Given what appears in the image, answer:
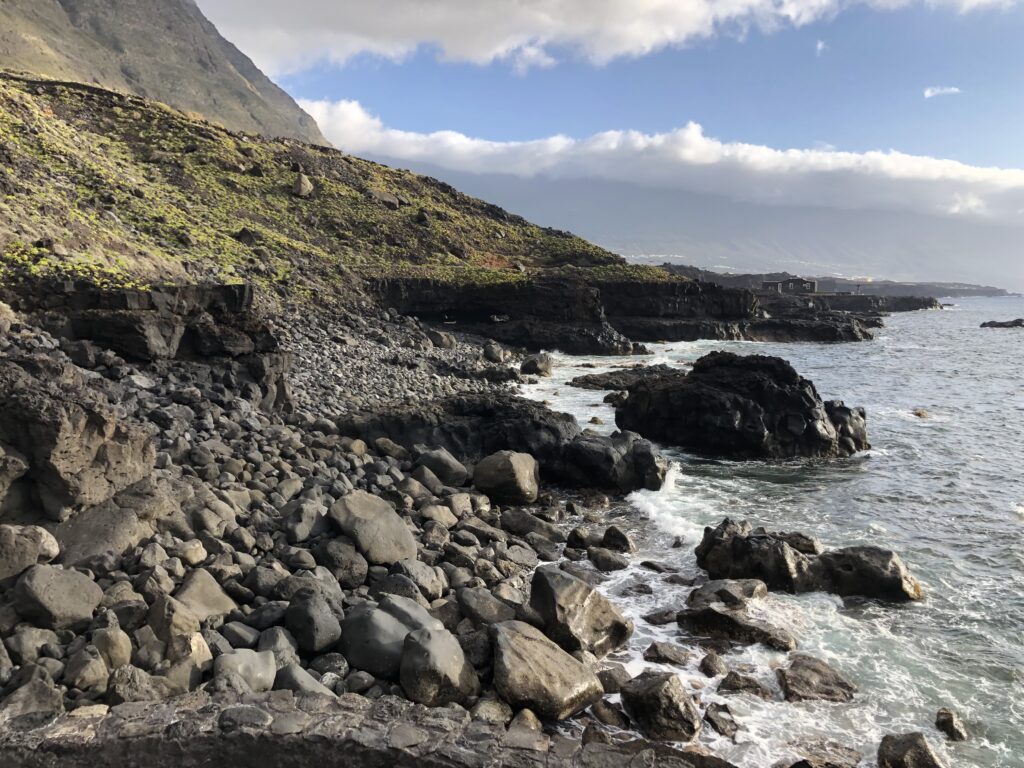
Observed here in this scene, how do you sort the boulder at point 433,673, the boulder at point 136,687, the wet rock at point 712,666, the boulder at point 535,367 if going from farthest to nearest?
the boulder at point 535,367 → the wet rock at point 712,666 → the boulder at point 433,673 → the boulder at point 136,687

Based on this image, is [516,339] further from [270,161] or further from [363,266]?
[270,161]

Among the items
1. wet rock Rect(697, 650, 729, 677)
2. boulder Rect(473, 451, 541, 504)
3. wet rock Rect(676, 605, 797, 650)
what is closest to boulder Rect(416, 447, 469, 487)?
boulder Rect(473, 451, 541, 504)

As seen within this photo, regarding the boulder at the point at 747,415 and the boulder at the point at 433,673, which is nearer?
the boulder at the point at 433,673

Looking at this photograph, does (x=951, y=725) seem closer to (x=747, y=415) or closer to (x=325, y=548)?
(x=325, y=548)

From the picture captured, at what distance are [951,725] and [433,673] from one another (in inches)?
273

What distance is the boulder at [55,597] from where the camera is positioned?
7.76 m

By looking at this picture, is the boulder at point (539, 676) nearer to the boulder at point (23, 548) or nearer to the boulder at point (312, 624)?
the boulder at point (312, 624)

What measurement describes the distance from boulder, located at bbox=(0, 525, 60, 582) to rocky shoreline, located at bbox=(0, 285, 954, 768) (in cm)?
3

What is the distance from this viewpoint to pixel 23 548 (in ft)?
27.8

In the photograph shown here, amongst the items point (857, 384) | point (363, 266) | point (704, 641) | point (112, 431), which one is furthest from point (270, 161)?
point (704, 641)

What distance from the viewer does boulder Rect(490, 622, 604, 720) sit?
330 inches

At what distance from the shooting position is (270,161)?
69.6 m

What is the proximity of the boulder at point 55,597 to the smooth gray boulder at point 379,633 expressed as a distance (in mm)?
3122

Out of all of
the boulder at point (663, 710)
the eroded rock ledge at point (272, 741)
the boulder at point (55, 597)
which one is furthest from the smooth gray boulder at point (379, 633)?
the boulder at point (55, 597)
